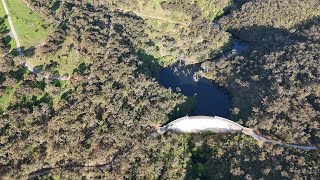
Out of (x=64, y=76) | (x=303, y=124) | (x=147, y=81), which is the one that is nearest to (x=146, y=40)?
(x=147, y=81)

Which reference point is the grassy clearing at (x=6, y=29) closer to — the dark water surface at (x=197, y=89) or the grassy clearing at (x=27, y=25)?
the grassy clearing at (x=27, y=25)

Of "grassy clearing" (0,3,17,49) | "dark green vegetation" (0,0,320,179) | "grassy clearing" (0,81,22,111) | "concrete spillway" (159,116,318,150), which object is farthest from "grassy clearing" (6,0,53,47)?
"concrete spillway" (159,116,318,150)

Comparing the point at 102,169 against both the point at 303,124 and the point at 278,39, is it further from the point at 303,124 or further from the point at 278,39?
the point at 278,39

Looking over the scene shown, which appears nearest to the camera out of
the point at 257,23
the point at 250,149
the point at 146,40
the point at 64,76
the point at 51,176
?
the point at 51,176

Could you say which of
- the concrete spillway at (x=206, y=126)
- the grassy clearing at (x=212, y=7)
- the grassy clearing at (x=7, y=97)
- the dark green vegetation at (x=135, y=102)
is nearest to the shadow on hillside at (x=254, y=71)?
the dark green vegetation at (x=135, y=102)

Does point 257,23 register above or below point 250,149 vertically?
above

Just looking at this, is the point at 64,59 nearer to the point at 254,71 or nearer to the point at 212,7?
the point at 254,71

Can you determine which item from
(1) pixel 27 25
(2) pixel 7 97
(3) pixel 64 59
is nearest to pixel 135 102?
(3) pixel 64 59
